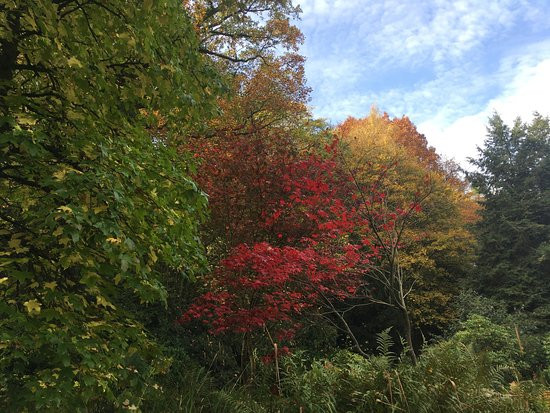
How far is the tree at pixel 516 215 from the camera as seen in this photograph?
16.9m

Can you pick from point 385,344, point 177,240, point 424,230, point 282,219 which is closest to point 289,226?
point 282,219

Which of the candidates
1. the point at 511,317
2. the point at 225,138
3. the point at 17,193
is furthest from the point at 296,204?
the point at 511,317

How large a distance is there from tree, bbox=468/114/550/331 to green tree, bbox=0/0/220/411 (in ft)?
53.5

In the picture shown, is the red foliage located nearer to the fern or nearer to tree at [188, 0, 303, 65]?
the fern

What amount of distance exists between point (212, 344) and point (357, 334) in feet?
33.8

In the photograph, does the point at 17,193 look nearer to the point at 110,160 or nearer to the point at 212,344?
the point at 110,160

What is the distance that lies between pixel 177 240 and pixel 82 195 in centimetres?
123

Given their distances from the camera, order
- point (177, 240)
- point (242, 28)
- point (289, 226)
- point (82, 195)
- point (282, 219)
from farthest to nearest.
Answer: point (242, 28), point (282, 219), point (289, 226), point (177, 240), point (82, 195)

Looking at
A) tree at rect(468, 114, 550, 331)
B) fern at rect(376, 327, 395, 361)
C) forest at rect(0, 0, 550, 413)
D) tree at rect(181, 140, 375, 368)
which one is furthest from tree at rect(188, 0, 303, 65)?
tree at rect(468, 114, 550, 331)

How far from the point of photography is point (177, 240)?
4219 millimetres

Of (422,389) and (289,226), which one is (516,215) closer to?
(289,226)

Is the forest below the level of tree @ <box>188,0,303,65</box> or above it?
below

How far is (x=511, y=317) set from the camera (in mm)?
15195

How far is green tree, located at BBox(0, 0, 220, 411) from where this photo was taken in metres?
3.03
